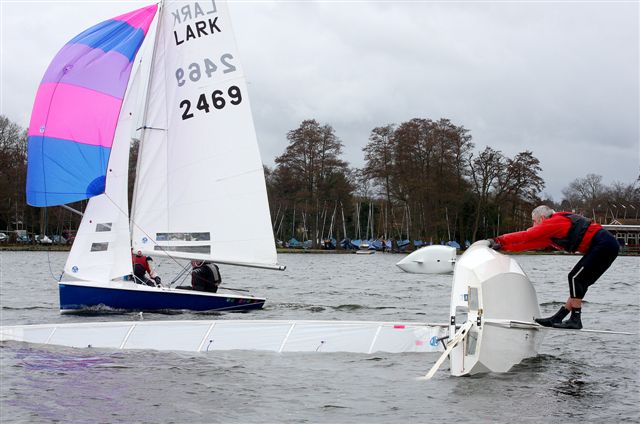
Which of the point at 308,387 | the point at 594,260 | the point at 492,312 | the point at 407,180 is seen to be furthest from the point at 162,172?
the point at 407,180

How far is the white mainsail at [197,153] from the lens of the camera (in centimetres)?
1730

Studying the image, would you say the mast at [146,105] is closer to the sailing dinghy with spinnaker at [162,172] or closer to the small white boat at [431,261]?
the sailing dinghy with spinnaker at [162,172]

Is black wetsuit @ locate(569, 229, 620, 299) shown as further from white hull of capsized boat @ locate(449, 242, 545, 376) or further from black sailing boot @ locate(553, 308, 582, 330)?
white hull of capsized boat @ locate(449, 242, 545, 376)

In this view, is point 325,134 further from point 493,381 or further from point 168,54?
point 493,381

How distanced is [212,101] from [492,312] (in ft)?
32.2

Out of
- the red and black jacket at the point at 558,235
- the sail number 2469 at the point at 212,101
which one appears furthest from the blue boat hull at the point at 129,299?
the red and black jacket at the point at 558,235

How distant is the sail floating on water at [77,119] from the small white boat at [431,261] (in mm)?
8262

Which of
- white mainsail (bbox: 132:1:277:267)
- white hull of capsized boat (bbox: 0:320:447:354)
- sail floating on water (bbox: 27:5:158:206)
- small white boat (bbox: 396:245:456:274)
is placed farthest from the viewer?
small white boat (bbox: 396:245:456:274)

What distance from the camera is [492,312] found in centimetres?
936

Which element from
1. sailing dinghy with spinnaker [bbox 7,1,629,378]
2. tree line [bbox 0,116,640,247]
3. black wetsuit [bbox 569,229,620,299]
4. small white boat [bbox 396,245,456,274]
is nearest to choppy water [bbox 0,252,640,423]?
black wetsuit [bbox 569,229,620,299]

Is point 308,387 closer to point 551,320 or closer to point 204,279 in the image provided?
point 551,320

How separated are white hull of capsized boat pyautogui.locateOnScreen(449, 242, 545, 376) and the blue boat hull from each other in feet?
25.7

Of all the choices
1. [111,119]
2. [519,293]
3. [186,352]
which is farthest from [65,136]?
[519,293]

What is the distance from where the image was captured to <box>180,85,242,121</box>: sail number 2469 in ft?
57.0
